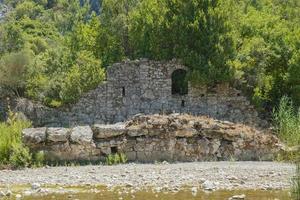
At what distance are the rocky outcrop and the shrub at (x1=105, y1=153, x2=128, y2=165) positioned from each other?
234mm

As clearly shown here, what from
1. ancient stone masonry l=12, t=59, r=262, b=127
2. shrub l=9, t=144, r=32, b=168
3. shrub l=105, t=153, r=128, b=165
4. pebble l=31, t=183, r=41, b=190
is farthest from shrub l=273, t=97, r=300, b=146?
pebble l=31, t=183, r=41, b=190

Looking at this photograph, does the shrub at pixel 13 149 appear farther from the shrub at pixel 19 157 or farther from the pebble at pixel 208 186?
the pebble at pixel 208 186

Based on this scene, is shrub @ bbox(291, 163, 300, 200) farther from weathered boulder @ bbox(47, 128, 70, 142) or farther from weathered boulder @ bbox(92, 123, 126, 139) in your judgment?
weathered boulder @ bbox(47, 128, 70, 142)

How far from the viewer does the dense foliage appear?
27.0 m

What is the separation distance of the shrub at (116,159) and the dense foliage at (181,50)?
26.0 ft

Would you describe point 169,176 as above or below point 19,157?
below

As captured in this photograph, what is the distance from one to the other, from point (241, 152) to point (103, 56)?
39.5ft

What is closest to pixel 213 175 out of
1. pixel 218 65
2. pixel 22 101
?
pixel 218 65

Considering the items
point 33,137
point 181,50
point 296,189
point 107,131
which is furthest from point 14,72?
point 296,189

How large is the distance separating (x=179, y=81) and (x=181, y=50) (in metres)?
2.17

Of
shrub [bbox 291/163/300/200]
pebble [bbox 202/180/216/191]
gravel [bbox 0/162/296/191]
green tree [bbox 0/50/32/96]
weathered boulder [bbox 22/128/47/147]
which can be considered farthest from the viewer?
green tree [bbox 0/50/32/96]

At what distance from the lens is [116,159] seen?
66.0 ft

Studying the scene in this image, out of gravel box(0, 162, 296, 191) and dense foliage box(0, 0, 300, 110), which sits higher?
dense foliage box(0, 0, 300, 110)

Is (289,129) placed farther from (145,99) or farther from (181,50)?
(145,99)
